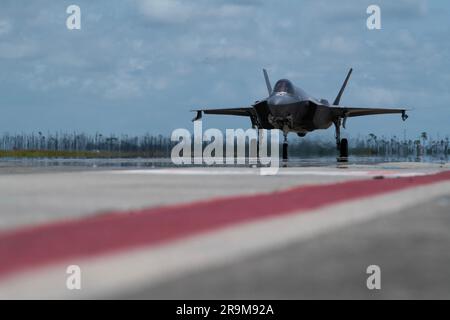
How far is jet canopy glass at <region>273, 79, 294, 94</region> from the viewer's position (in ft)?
119

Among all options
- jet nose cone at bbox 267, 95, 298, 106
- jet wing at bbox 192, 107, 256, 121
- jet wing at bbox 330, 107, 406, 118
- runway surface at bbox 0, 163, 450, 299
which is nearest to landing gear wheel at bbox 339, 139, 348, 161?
jet wing at bbox 330, 107, 406, 118

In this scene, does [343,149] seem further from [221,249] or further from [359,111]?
[221,249]

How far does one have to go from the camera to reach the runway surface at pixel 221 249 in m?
4.14

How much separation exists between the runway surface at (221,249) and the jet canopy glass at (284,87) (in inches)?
1070

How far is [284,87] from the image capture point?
36.3m

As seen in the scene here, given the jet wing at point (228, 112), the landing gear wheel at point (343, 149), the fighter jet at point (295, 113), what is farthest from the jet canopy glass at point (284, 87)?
the jet wing at point (228, 112)

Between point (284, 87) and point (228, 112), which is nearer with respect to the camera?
point (284, 87)

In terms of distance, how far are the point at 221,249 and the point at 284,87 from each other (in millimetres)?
31140

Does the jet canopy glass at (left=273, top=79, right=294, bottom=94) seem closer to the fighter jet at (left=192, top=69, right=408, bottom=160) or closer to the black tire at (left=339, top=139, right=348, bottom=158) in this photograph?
the fighter jet at (left=192, top=69, right=408, bottom=160)

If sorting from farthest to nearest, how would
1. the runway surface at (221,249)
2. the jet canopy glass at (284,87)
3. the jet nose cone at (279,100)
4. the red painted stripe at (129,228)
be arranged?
the jet canopy glass at (284,87)
the jet nose cone at (279,100)
the red painted stripe at (129,228)
the runway surface at (221,249)

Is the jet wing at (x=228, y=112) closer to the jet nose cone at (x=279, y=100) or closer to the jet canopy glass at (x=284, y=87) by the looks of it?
the jet canopy glass at (x=284, y=87)

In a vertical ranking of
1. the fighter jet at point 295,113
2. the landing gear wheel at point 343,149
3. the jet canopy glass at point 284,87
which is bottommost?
the landing gear wheel at point 343,149

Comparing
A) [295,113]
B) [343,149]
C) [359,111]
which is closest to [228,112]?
[359,111]
